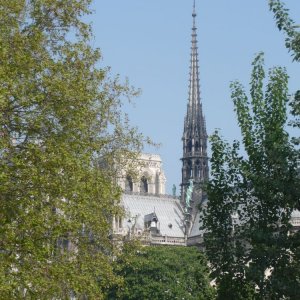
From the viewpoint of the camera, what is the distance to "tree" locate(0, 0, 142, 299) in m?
40.3

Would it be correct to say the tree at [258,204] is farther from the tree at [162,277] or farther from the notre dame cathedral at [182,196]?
the notre dame cathedral at [182,196]

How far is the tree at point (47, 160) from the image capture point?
4031 centimetres

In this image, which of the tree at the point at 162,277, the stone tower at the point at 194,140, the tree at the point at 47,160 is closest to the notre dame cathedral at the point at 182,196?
the stone tower at the point at 194,140

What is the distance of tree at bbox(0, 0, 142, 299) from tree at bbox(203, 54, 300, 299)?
5174mm

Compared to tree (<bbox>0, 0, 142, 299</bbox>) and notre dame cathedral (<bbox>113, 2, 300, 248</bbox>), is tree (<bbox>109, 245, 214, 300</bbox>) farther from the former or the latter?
tree (<bbox>0, 0, 142, 299</bbox>)

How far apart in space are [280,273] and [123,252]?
1624 centimetres

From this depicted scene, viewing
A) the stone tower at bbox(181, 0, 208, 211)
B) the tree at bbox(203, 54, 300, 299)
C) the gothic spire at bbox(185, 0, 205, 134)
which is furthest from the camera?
the gothic spire at bbox(185, 0, 205, 134)

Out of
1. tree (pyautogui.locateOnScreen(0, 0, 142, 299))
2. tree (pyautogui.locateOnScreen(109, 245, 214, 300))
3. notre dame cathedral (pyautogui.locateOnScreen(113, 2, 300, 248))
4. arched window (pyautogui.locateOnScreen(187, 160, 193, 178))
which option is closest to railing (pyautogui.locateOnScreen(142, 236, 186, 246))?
notre dame cathedral (pyautogui.locateOnScreen(113, 2, 300, 248))

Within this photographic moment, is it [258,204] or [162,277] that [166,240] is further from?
[258,204]

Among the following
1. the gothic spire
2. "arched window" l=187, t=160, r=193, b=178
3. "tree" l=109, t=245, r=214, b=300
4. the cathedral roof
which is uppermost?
the gothic spire

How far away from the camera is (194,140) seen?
189 meters

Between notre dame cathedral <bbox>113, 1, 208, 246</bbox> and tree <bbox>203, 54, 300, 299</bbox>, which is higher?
notre dame cathedral <bbox>113, 1, 208, 246</bbox>

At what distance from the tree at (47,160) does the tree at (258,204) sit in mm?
5174

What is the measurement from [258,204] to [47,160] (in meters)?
8.44
